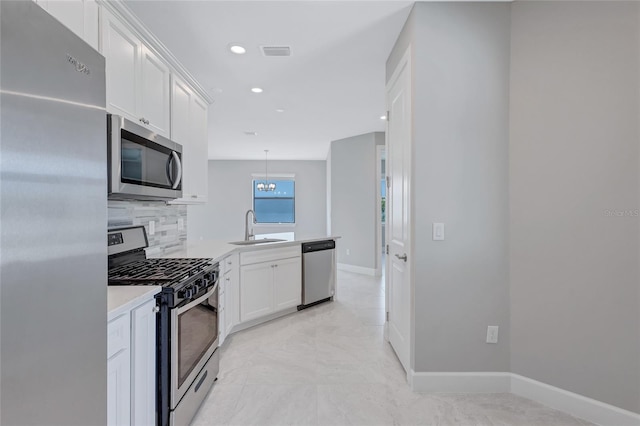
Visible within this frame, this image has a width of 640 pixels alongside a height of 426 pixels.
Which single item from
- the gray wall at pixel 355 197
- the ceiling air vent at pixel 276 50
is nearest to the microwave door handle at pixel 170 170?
the ceiling air vent at pixel 276 50

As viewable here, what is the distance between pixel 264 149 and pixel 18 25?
22.1 feet

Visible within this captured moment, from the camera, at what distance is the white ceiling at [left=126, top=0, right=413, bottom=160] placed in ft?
7.07

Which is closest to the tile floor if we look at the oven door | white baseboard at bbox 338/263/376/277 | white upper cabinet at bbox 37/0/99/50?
the oven door

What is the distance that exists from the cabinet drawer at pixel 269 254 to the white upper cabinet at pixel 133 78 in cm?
135

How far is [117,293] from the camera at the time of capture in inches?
52.9

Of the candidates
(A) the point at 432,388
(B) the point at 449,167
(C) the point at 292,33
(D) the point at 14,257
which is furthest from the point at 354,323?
(D) the point at 14,257

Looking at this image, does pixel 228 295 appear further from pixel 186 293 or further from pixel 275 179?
pixel 275 179

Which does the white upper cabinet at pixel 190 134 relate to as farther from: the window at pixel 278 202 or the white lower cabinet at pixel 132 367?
the window at pixel 278 202

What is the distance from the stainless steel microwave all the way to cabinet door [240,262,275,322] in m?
1.15

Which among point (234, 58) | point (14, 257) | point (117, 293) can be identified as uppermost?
point (234, 58)

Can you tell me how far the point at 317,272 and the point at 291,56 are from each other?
8.01 ft

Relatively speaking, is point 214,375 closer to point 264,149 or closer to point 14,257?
point 14,257

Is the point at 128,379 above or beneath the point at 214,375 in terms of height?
above

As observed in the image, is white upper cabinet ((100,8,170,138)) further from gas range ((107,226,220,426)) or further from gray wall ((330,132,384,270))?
gray wall ((330,132,384,270))
